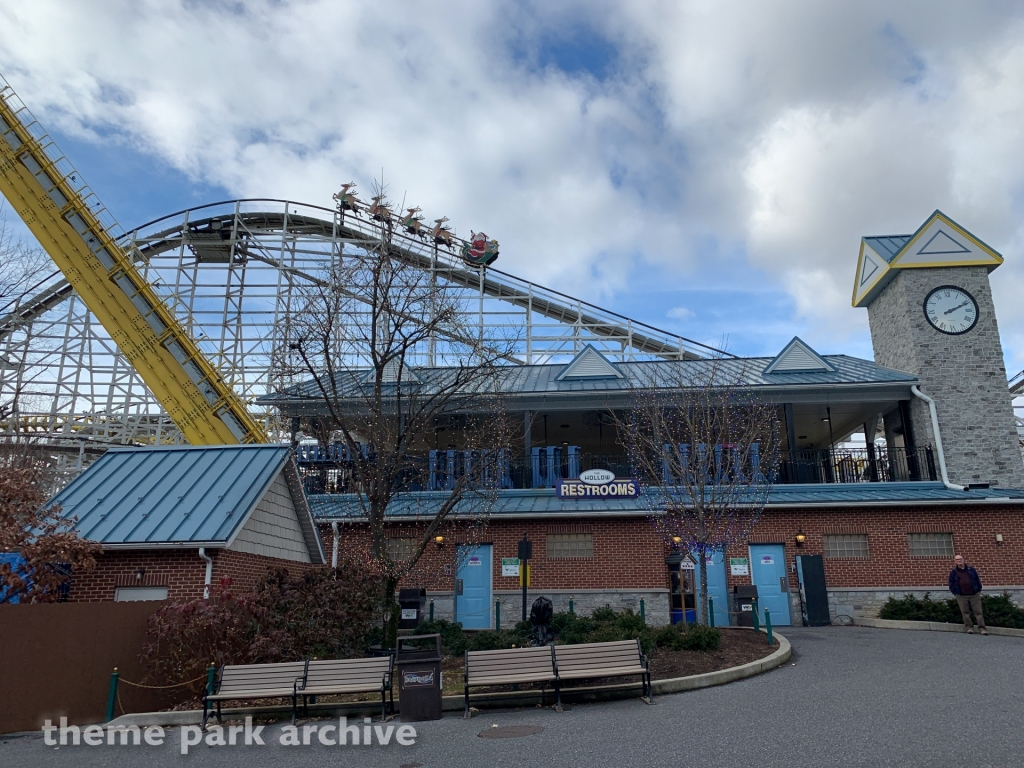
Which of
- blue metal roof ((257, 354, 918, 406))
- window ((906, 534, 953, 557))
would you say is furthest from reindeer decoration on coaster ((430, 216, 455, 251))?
window ((906, 534, 953, 557))

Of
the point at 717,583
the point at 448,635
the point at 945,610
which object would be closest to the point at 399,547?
the point at 448,635

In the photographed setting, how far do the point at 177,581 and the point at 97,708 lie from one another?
2.42m

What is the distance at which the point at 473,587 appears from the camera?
19.5m

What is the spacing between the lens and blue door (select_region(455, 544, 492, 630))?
19.3 meters

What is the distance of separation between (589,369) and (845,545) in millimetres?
8491

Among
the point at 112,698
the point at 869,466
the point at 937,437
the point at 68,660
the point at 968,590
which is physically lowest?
the point at 112,698

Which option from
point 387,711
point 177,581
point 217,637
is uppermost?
point 177,581

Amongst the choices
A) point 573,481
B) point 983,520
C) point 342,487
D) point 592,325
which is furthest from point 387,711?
point 592,325

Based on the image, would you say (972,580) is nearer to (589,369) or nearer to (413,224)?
(589,369)

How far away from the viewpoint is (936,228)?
22.8 m

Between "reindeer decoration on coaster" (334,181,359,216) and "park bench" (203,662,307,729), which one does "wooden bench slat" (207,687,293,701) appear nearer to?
"park bench" (203,662,307,729)

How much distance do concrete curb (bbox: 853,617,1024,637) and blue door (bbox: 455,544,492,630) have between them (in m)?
8.97

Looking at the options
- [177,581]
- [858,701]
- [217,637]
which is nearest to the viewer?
[858,701]

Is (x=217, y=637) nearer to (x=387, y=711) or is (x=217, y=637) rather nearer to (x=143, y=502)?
→ (x=387, y=711)
